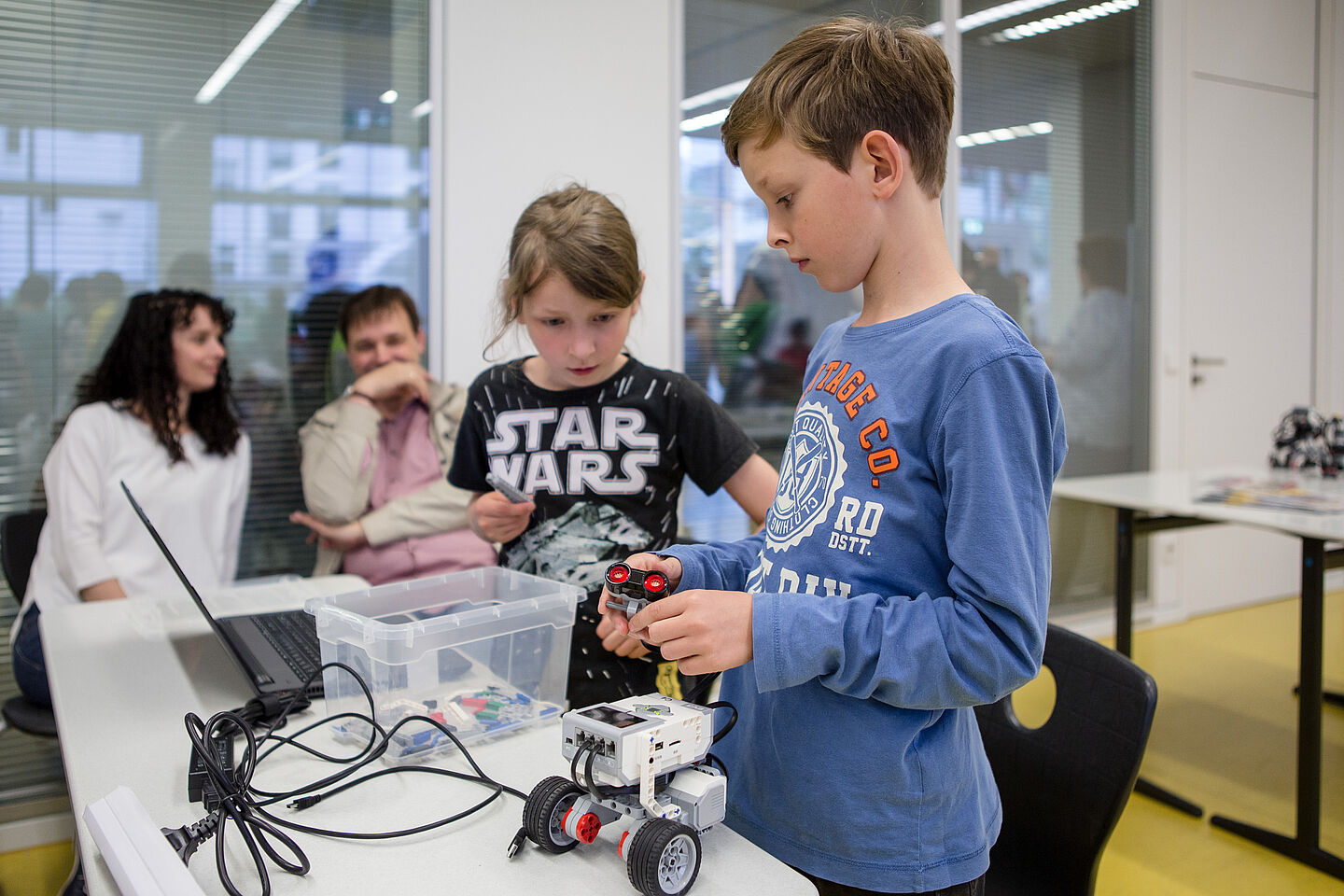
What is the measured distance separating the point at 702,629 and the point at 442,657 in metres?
0.39

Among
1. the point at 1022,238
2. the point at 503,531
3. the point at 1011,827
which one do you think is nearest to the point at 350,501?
the point at 503,531

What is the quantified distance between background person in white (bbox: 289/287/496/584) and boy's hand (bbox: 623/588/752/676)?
1.53m

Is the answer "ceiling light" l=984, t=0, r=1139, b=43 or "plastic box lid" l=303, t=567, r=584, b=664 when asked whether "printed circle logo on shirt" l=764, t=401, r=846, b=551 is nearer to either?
"plastic box lid" l=303, t=567, r=584, b=664

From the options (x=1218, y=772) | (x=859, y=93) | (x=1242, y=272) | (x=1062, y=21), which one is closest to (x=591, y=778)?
(x=859, y=93)

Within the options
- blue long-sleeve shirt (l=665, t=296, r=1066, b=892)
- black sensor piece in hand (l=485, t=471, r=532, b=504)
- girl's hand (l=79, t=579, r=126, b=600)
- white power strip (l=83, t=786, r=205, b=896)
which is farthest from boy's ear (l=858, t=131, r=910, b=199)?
girl's hand (l=79, t=579, r=126, b=600)

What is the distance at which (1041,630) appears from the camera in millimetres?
765

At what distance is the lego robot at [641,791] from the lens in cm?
71

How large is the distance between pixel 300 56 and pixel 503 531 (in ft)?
6.17

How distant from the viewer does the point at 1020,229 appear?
382 cm

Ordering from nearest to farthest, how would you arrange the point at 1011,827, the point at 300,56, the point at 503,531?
the point at 1011,827, the point at 503,531, the point at 300,56

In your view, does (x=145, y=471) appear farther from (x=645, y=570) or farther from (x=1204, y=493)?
(x=1204, y=493)

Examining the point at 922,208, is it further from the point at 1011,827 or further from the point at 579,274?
the point at 1011,827

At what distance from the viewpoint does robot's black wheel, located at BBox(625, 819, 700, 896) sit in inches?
27.5

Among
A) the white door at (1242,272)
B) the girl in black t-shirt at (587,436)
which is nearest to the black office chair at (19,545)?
the girl in black t-shirt at (587,436)
